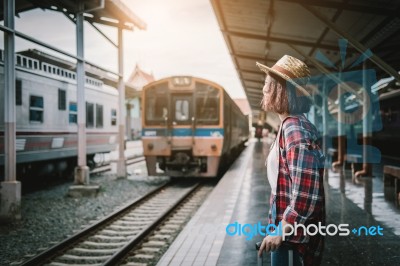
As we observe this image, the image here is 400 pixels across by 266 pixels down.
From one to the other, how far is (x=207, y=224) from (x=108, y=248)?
150cm

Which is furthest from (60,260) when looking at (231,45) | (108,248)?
(231,45)

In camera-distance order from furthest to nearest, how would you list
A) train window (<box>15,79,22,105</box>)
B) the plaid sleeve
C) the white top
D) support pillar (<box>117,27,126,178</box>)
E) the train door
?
support pillar (<box>117,27,126,178</box>) → the train door → train window (<box>15,79,22,105</box>) → the white top → the plaid sleeve

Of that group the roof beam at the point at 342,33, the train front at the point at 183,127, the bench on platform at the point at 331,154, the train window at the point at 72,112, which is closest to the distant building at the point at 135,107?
the train window at the point at 72,112

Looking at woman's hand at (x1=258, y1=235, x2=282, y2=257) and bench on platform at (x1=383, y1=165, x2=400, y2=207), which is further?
bench on platform at (x1=383, y1=165, x2=400, y2=207)

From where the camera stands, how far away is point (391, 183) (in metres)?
8.48

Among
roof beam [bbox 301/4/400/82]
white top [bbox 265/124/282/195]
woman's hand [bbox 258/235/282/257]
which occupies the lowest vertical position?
woman's hand [bbox 258/235/282/257]

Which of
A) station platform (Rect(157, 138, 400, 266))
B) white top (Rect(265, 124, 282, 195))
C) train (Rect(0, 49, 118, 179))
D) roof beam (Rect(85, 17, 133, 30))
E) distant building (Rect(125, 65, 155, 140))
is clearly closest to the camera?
white top (Rect(265, 124, 282, 195))

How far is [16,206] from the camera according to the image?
23.3 feet

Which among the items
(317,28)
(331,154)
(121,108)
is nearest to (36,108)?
(121,108)

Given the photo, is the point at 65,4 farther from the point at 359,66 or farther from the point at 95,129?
the point at 359,66

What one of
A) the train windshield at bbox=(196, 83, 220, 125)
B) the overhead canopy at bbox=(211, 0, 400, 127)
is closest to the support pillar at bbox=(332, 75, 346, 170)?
the overhead canopy at bbox=(211, 0, 400, 127)

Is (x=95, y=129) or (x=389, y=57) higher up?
(x=389, y=57)

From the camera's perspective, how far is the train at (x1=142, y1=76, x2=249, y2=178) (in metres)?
12.1

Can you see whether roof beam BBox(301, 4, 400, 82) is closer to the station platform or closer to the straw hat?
the station platform
